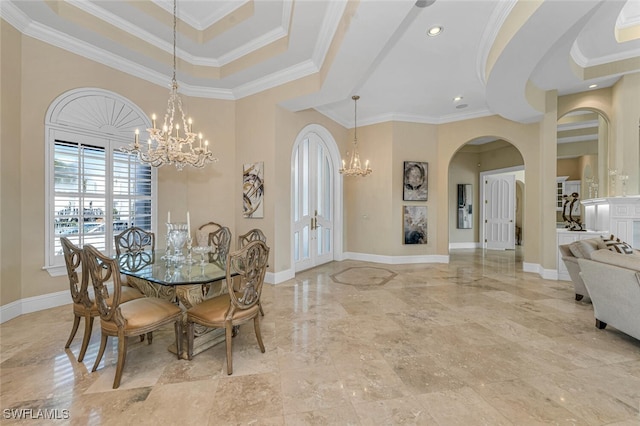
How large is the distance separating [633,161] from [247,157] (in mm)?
6704

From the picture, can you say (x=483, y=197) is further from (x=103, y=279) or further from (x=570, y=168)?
(x=103, y=279)

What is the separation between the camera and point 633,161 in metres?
4.42

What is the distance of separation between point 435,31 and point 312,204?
12.2 ft

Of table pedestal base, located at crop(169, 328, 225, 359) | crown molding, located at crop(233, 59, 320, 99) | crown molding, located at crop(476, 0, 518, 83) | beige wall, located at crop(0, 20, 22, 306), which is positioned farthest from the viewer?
crown molding, located at crop(233, 59, 320, 99)

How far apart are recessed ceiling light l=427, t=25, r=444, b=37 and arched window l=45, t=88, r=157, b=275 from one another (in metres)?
4.43

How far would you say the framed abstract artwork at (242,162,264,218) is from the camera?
188 inches

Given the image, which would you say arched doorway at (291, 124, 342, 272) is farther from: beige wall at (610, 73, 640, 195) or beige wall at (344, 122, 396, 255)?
beige wall at (610, 73, 640, 195)

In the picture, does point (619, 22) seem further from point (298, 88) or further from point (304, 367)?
point (304, 367)

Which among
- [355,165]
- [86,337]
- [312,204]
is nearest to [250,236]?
[86,337]

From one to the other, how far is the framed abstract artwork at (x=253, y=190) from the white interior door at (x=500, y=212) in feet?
25.7

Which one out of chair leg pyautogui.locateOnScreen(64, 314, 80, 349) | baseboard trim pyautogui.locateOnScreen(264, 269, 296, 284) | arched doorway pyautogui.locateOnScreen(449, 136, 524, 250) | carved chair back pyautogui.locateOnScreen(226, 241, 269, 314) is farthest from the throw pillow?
chair leg pyautogui.locateOnScreen(64, 314, 80, 349)

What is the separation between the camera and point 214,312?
2217mm

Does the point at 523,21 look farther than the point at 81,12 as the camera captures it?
No

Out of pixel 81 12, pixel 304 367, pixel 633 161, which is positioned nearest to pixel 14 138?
pixel 81 12
